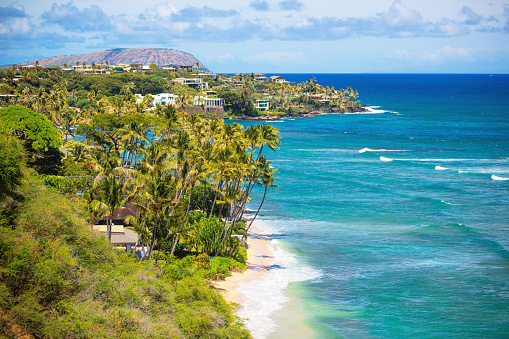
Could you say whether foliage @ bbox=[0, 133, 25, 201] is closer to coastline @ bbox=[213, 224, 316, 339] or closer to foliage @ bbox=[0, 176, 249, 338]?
foliage @ bbox=[0, 176, 249, 338]

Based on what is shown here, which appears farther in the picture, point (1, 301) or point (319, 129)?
point (319, 129)

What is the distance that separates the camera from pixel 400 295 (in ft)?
101

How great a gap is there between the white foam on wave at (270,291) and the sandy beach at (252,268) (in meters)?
0.34

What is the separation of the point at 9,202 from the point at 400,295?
23755 mm

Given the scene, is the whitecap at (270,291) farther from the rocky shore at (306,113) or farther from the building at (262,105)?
the building at (262,105)

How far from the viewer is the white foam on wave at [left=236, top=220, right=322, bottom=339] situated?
26.1m

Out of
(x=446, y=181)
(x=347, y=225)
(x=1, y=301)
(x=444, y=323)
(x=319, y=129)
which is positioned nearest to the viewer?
(x=1, y=301)

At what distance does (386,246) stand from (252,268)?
12.5m

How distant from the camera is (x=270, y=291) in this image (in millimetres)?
30656

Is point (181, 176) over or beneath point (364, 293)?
over

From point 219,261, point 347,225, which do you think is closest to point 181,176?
point 219,261

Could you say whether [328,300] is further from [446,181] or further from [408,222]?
[446,181]

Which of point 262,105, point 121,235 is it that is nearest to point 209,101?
point 262,105

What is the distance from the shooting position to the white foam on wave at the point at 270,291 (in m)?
26.1
